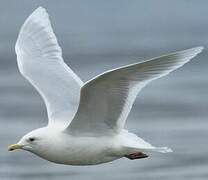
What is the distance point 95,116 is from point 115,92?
10.0 inches

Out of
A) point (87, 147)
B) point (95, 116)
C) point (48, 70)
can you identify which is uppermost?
point (48, 70)

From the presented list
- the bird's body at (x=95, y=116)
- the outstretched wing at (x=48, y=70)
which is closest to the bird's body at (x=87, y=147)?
the bird's body at (x=95, y=116)

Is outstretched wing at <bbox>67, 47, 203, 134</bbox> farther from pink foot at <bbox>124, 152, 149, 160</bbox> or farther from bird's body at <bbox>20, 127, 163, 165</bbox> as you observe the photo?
pink foot at <bbox>124, 152, 149, 160</bbox>

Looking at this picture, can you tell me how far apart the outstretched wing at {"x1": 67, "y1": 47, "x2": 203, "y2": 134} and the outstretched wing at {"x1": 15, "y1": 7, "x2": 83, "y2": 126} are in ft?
1.19

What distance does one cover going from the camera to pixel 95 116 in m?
6.56

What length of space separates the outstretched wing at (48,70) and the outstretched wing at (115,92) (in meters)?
0.36

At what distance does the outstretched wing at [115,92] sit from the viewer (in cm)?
607

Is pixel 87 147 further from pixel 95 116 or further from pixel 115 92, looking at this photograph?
pixel 115 92

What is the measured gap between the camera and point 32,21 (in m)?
8.06

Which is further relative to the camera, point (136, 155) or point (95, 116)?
point (136, 155)

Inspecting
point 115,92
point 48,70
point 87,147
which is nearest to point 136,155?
point 87,147

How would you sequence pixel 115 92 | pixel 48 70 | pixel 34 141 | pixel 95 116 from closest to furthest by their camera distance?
pixel 115 92 → pixel 95 116 → pixel 34 141 → pixel 48 70

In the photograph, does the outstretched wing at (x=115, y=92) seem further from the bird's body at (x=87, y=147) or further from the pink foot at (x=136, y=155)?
the pink foot at (x=136, y=155)

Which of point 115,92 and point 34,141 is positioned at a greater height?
point 115,92
